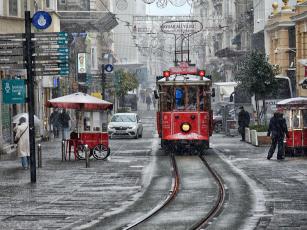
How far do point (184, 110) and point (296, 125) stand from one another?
4572 millimetres

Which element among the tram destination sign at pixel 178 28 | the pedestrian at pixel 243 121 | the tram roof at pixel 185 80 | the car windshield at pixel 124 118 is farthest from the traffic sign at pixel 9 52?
the car windshield at pixel 124 118

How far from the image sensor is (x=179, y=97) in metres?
36.0

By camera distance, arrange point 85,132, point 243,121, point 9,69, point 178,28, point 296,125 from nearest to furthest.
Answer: point 296,125 < point 85,132 < point 9,69 < point 243,121 < point 178,28

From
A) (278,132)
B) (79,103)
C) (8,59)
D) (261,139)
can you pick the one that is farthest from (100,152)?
(261,139)

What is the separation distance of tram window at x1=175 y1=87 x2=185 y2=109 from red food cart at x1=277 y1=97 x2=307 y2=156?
3.94 meters

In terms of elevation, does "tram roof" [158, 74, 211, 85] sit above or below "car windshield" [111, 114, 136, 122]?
above

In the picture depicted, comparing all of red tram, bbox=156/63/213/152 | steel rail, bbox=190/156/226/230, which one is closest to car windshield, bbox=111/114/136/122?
red tram, bbox=156/63/213/152

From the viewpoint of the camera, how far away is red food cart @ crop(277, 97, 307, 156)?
33.1 m

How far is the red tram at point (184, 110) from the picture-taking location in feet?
116

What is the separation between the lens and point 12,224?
15.7 meters

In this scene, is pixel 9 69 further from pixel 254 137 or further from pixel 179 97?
pixel 254 137

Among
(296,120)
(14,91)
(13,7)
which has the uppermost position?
(13,7)

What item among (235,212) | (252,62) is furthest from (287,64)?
(235,212)

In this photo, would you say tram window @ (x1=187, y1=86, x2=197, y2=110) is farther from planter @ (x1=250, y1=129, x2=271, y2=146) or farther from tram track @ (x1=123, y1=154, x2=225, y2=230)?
tram track @ (x1=123, y1=154, x2=225, y2=230)
